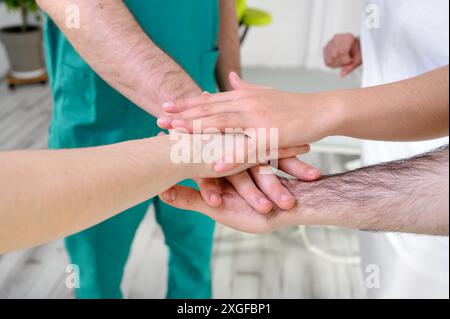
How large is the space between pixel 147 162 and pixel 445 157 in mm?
556

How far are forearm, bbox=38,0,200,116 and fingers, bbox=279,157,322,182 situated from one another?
0.99 feet

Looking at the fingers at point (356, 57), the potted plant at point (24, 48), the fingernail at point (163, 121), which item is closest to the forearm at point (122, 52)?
the fingernail at point (163, 121)

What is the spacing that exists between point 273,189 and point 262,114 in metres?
0.17

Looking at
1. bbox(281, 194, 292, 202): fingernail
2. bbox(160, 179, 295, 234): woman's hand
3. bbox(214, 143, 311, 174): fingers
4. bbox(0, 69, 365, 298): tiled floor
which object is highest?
bbox(214, 143, 311, 174): fingers

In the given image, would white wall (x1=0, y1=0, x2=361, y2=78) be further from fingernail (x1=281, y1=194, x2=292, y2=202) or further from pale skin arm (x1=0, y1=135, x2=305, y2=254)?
pale skin arm (x1=0, y1=135, x2=305, y2=254)

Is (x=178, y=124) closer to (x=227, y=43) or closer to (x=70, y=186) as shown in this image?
(x=70, y=186)

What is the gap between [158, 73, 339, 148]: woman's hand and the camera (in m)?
0.98

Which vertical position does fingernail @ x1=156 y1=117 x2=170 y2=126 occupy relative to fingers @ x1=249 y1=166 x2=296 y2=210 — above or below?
above

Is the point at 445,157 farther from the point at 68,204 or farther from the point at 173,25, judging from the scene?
the point at 173,25

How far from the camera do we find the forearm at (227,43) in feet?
4.70

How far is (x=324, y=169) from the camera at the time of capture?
116 inches

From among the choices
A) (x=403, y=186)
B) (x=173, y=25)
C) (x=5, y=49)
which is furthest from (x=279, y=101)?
(x=5, y=49)

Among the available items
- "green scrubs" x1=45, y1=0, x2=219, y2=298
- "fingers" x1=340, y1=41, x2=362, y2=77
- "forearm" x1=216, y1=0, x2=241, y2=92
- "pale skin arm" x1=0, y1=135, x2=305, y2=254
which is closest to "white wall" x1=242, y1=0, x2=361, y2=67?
"fingers" x1=340, y1=41, x2=362, y2=77

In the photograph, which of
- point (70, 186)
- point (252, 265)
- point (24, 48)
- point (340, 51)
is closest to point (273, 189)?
point (70, 186)
